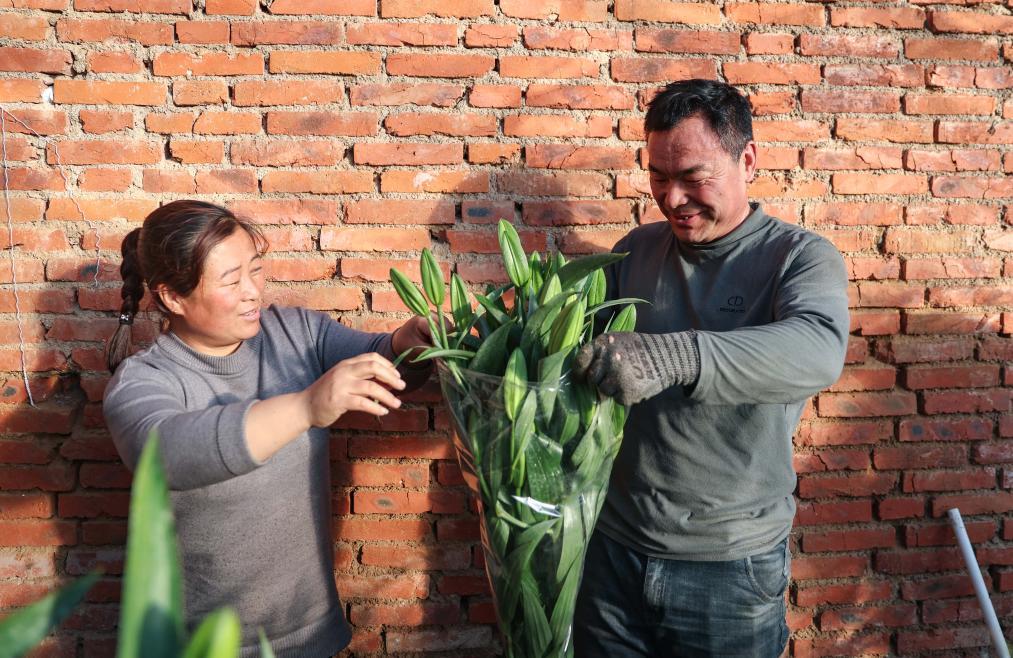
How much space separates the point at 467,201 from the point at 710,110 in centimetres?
69

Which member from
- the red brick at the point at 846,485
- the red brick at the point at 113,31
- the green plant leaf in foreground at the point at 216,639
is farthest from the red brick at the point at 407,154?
the green plant leaf in foreground at the point at 216,639

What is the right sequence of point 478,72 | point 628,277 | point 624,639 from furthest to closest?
point 478,72
point 628,277
point 624,639

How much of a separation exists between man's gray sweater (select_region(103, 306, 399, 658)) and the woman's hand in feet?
0.43

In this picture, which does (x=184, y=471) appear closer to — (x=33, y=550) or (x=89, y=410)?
(x=89, y=410)

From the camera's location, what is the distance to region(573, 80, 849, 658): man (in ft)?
5.24

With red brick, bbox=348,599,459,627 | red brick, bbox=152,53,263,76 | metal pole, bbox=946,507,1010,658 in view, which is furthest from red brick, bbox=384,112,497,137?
metal pole, bbox=946,507,1010,658

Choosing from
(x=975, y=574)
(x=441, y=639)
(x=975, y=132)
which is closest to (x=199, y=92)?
(x=441, y=639)

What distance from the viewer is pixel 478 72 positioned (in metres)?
1.97

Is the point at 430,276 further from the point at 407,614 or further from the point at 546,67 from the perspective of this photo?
the point at 407,614

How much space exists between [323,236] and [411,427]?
572mm

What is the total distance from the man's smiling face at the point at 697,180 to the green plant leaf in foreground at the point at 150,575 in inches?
52.3

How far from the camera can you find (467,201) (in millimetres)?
1995

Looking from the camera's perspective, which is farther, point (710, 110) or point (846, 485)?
point (846, 485)

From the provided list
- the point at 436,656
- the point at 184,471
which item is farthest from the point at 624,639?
the point at 184,471
